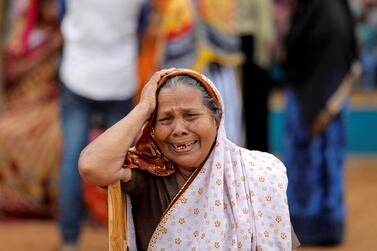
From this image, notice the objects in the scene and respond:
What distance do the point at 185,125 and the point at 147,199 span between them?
29cm

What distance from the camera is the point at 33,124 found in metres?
7.17

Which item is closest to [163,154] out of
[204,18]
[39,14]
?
[204,18]

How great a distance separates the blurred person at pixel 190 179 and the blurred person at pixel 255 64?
5172mm

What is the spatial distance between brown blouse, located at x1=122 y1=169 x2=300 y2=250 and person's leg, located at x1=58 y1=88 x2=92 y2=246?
2.34m

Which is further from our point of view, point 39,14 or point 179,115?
point 39,14

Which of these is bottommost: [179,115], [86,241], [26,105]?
[86,241]

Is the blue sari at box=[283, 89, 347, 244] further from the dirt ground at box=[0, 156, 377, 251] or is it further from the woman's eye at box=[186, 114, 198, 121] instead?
the woman's eye at box=[186, 114, 198, 121]

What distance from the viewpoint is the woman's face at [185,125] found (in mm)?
3502

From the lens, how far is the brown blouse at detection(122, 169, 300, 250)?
11.7 feet

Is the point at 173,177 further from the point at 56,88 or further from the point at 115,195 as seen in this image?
the point at 56,88

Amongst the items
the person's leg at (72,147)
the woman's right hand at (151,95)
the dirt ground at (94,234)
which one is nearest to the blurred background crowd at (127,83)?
the person's leg at (72,147)

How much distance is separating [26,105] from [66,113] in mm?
1446

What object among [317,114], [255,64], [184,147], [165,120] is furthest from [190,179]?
[255,64]

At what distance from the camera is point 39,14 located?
23.4 ft
